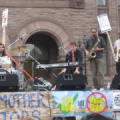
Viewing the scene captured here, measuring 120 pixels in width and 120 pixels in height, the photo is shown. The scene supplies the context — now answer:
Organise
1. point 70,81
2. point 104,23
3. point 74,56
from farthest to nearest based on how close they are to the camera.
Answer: point 104,23
point 74,56
point 70,81

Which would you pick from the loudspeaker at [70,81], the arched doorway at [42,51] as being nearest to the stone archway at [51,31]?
the arched doorway at [42,51]

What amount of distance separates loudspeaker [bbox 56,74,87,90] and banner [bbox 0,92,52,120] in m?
0.54

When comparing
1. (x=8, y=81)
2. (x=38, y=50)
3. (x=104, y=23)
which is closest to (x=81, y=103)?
(x=8, y=81)

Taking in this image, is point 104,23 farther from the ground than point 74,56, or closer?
farther from the ground

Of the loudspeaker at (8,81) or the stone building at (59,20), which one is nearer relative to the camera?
Result: the loudspeaker at (8,81)

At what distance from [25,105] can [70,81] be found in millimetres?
1205

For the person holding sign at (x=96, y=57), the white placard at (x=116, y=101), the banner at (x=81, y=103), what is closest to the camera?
the banner at (x=81, y=103)

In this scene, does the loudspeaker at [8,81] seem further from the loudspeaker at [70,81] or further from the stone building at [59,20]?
the stone building at [59,20]

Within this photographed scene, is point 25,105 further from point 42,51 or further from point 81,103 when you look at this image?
point 42,51

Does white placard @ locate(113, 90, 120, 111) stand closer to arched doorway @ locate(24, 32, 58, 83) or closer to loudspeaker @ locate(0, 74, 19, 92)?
loudspeaker @ locate(0, 74, 19, 92)

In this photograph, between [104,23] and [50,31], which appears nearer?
[104,23]

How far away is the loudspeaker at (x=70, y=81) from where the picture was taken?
668cm

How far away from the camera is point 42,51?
16328 mm

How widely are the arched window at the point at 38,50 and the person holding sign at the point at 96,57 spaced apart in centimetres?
807
